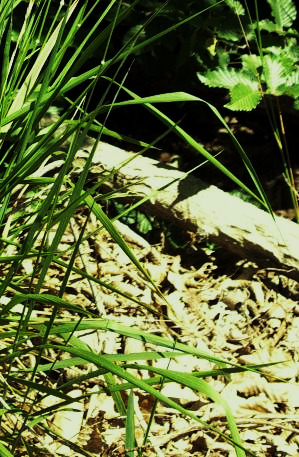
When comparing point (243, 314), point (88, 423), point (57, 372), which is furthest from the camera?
point (243, 314)

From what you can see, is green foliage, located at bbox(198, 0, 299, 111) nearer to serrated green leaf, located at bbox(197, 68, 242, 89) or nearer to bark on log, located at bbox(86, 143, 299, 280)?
serrated green leaf, located at bbox(197, 68, 242, 89)

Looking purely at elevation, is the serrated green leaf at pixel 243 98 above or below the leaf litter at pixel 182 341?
above

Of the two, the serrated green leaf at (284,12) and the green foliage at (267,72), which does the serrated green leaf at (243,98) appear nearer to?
the green foliage at (267,72)

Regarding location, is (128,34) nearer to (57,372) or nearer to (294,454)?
(57,372)

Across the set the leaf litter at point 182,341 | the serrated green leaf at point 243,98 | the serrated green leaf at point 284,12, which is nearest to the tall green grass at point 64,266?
the leaf litter at point 182,341

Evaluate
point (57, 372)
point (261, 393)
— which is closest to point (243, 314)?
point (261, 393)
